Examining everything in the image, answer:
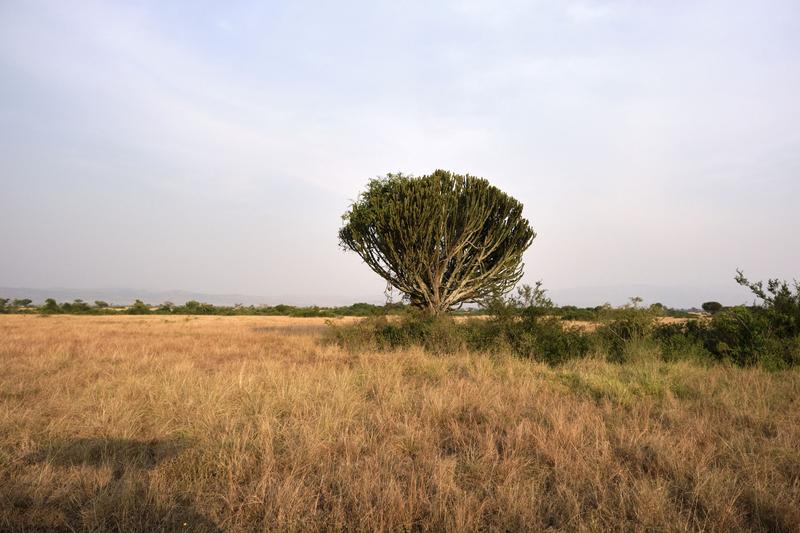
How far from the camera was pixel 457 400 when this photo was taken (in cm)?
548

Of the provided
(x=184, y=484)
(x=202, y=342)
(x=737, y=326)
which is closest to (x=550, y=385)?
(x=184, y=484)

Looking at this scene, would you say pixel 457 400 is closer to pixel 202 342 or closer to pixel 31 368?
pixel 31 368

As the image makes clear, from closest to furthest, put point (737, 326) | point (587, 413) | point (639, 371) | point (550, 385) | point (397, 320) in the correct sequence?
point (587, 413)
point (550, 385)
point (639, 371)
point (737, 326)
point (397, 320)

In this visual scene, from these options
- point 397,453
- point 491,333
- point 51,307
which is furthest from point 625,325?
point 51,307

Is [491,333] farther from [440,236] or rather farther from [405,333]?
[440,236]

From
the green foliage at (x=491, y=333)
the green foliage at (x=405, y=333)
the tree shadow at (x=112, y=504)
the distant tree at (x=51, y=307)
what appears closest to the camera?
the tree shadow at (x=112, y=504)

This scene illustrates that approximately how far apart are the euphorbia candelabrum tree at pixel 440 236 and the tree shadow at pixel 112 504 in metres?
10.6

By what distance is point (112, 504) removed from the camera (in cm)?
287

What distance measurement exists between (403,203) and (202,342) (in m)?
8.27

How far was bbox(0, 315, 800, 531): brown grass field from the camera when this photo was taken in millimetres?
2789

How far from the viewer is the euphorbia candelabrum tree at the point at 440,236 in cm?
1366

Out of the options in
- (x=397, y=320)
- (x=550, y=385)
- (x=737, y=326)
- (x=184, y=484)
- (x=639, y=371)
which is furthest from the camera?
(x=397, y=320)

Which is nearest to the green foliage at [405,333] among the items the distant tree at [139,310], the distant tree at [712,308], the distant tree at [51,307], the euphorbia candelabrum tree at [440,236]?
the euphorbia candelabrum tree at [440,236]

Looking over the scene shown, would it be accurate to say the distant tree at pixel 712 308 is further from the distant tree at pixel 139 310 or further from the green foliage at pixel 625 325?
the distant tree at pixel 139 310
